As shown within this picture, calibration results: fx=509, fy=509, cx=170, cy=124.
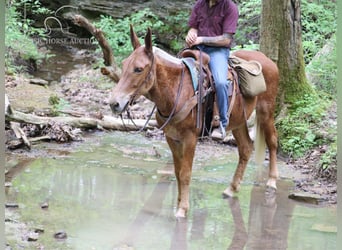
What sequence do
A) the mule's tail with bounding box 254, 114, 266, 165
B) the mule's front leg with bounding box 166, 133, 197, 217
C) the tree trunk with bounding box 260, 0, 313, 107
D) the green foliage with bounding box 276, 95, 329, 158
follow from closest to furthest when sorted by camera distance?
the mule's front leg with bounding box 166, 133, 197, 217, the mule's tail with bounding box 254, 114, 266, 165, the green foliage with bounding box 276, 95, 329, 158, the tree trunk with bounding box 260, 0, 313, 107

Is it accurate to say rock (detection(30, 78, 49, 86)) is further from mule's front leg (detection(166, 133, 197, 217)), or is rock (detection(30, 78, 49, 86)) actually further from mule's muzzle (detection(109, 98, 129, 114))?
mule's muzzle (detection(109, 98, 129, 114))

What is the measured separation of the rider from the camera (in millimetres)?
5504

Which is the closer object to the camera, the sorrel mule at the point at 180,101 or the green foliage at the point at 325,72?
the sorrel mule at the point at 180,101

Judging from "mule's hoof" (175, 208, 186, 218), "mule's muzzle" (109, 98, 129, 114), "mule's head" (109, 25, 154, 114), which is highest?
Result: "mule's head" (109, 25, 154, 114)

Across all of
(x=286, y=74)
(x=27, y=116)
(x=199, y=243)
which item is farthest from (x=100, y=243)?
(x=286, y=74)

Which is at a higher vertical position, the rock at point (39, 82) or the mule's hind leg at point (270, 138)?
the mule's hind leg at point (270, 138)

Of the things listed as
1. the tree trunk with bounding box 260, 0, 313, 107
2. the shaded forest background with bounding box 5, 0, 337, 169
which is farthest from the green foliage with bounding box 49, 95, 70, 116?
the tree trunk with bounding box 260, 0, 313, 107

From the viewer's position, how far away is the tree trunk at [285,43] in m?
8.48

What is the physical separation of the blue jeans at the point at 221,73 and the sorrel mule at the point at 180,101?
297mm

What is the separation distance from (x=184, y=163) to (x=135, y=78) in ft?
3.91

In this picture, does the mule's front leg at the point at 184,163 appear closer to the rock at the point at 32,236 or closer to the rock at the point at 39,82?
the rock at the point at 32,236

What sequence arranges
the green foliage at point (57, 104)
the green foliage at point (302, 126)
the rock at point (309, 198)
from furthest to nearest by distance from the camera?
1. the green foliage at point (57, 104)
2. the green foliage at point (302, 126)
3. the rock at point (309, 198)

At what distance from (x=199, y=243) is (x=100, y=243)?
931 millimetres

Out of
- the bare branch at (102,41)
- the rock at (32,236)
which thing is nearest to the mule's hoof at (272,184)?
the bare branch at (102,41)
